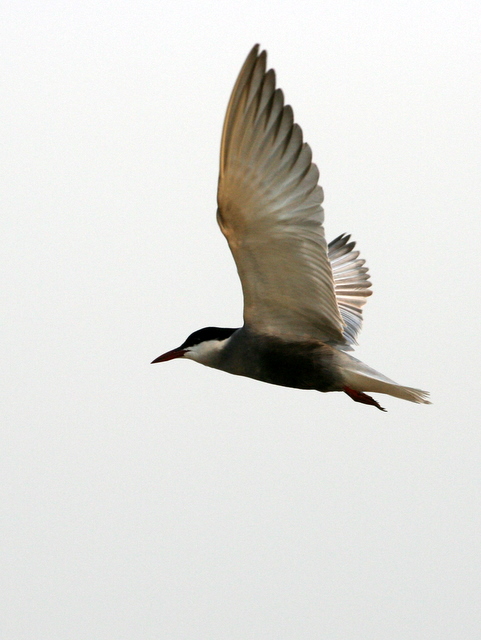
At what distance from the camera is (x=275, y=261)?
6953 millimetres

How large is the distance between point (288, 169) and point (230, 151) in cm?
37

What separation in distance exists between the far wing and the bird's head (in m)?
0.31

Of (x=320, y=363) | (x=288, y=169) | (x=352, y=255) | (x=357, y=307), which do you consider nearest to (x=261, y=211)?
(x=288, y=169)

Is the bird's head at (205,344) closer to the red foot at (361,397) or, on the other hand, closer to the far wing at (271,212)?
the far wing at (271,212)

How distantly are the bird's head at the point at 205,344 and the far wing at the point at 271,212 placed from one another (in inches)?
12.1

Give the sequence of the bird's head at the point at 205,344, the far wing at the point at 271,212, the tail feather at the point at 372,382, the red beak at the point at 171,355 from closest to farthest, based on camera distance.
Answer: the far wing at the point at 271,212
the tail feather at the point at 372,382
the bird's head at the point at 205,344
the red beak at the point at 171,355

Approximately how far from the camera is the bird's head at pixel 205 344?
299 inches

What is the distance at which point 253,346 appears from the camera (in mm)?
7387

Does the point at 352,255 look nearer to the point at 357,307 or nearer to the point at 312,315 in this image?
the point at 357,307

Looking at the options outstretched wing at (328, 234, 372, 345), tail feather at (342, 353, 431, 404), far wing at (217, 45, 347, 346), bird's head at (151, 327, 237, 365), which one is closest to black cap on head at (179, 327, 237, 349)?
bird's head at (151, 327, 237, 365)

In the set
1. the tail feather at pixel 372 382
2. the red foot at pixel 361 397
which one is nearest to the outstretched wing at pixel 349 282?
the red foot at pixel 361 397

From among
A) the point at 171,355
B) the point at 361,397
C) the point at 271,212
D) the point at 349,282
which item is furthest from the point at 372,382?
the point at 349,282

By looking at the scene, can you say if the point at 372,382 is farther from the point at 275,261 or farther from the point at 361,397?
the point at 275,261

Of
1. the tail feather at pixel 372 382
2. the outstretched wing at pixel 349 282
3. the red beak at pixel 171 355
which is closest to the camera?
the tail feather at pixel 372 382
